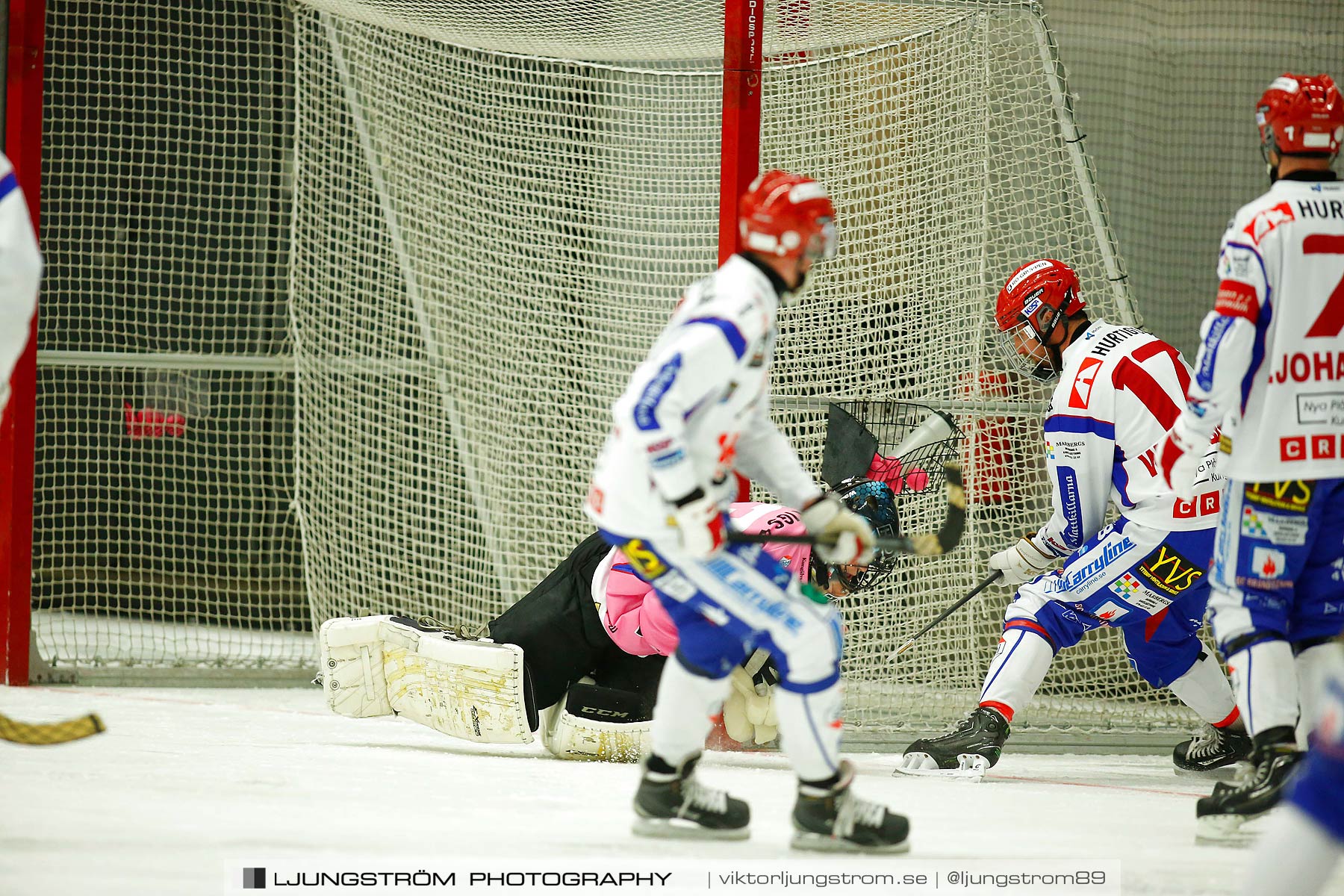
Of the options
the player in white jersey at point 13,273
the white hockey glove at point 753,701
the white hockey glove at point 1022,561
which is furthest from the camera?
the white hockey glove at point 1022,561

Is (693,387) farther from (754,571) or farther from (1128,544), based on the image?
(1128,544)

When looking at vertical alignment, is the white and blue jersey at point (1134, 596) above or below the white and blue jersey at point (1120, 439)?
below

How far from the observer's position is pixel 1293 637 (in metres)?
3.04

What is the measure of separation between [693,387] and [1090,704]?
132 inches

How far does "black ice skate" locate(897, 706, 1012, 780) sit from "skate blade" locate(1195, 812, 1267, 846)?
0.87 metres

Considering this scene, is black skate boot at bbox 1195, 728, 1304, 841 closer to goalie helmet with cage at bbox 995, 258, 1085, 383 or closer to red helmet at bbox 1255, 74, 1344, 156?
red helmet at bbox 1255, 74, 1344, 156

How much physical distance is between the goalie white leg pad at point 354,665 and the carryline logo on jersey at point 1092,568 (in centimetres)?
205

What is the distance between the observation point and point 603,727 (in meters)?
3.91

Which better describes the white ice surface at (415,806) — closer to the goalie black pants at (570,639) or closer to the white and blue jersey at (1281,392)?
the goalie black pants at (570,639)

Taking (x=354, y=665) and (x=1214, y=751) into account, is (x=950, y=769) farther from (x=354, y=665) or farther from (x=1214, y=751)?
(x=354, y=665)

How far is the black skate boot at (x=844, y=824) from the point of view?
265 centimetres

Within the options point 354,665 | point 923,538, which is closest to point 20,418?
point 354,665

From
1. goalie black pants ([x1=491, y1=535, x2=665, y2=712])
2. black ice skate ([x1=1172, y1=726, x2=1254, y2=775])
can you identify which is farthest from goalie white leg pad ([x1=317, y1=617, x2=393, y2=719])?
black ice skate ([x1=1172, y1=726, x2=1254, y2=775])

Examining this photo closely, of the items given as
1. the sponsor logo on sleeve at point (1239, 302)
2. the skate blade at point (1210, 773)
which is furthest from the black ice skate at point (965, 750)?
the sponsor logo on sleeve at point (1239, 302)
